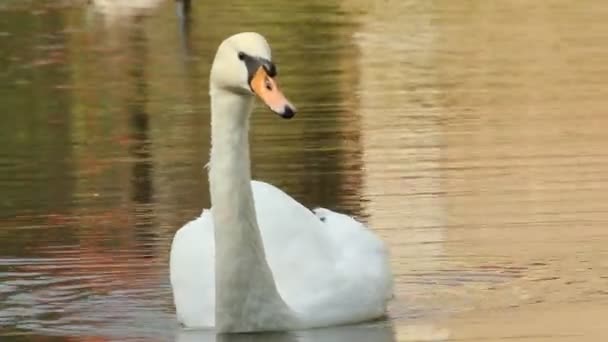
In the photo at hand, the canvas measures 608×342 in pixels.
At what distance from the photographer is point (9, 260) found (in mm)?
10805

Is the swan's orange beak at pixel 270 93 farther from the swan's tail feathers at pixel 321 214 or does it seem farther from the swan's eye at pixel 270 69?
the swan's tail feathers at pixel 321 214

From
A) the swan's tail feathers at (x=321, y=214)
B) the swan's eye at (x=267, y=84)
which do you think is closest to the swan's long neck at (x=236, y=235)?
the swan's eye at (x=267, y=84)

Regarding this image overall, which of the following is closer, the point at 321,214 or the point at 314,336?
the point at 314,336

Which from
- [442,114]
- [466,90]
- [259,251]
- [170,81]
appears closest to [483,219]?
[259,251]

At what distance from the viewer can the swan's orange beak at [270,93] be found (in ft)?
25.7

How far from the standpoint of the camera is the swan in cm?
849

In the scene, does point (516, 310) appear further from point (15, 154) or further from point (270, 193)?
point (15, 154)

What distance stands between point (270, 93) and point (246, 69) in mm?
321

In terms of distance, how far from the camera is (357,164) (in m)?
13.9

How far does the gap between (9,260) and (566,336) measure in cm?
340

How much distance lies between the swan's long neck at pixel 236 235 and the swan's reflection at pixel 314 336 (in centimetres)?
5

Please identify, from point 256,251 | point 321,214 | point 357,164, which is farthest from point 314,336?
point 357,164

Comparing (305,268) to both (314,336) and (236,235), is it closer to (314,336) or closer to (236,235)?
(314,336)

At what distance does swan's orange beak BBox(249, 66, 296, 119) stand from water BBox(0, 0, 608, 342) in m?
1.30
